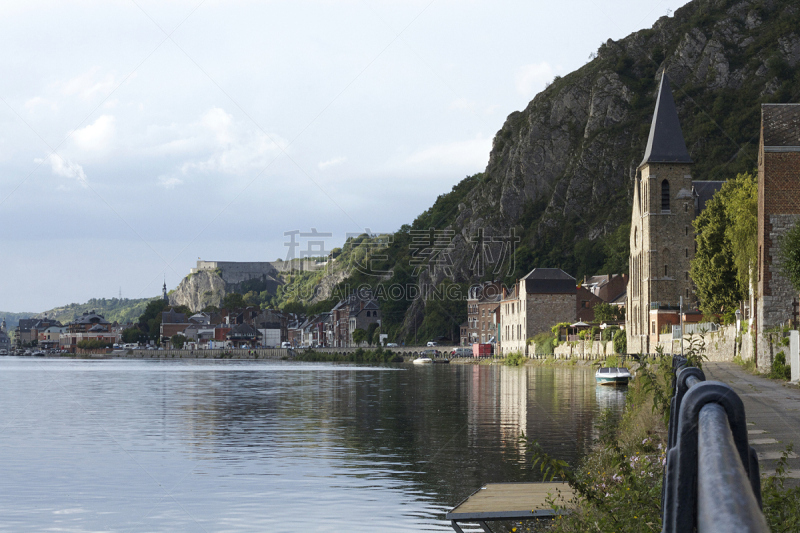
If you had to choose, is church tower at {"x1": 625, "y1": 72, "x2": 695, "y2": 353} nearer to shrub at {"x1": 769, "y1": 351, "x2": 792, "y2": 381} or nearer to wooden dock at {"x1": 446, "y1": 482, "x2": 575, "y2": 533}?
shrub at {"x1": 769, "y1": 351, "x2": 792, "y2": 381}

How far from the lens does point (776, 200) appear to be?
4444cm

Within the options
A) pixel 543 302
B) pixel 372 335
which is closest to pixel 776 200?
pixel 543 302

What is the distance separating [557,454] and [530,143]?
168440 mm

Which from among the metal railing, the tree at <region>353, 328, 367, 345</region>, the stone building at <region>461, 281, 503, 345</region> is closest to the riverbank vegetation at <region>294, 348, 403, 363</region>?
the tree at <region>353, 328, 367, 345</region>

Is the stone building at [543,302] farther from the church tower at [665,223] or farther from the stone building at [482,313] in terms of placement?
the church tower at [665,223]

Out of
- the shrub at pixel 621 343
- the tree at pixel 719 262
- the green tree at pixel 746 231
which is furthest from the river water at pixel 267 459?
the shrub at pixel 621 343

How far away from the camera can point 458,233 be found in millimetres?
197875

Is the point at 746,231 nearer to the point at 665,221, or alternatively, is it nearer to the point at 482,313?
the point at 665,221

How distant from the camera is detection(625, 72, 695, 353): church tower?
3802 inches

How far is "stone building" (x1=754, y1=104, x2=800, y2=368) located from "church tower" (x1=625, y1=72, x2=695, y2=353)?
50371 millimetres

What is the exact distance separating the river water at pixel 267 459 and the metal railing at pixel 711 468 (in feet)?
46.8

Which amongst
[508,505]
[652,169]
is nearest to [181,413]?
[508,505]

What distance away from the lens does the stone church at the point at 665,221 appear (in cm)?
9656

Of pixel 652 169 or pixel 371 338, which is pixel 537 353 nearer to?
pixel 652 169
